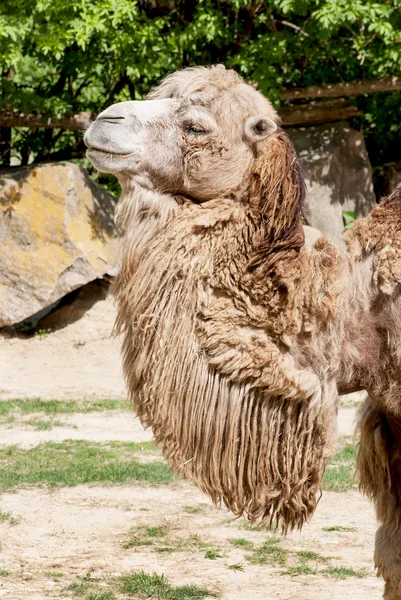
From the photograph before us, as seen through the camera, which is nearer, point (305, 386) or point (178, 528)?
point (305, 386)

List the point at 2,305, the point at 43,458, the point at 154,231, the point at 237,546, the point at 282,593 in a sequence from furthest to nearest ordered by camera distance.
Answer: the point at 2,305 → the point at 43,458 → the point at 237,546 → the point at 282,593 → the point at 154,231

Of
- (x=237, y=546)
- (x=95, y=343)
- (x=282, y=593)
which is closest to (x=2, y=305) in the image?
(x=95, y=343)

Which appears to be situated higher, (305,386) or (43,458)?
(305,386)

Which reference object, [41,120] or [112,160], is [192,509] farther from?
[41,120]

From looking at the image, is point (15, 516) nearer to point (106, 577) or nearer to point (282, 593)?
point (106, 577)

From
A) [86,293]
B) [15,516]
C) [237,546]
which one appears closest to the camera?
[237,546]

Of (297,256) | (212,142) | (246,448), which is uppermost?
(212,142)

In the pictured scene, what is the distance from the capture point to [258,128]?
340 cm

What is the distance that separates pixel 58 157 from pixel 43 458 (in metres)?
6.88

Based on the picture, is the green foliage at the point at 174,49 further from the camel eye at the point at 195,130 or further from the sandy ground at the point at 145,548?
the camel eye at the point at 195,130

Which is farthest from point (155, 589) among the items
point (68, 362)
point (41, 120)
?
point (41, 120)

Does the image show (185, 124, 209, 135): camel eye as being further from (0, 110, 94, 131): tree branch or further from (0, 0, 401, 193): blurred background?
(0, 110, 94, 131): tree branch

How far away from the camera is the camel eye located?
3.43m

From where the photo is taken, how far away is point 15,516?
20.2 feet
